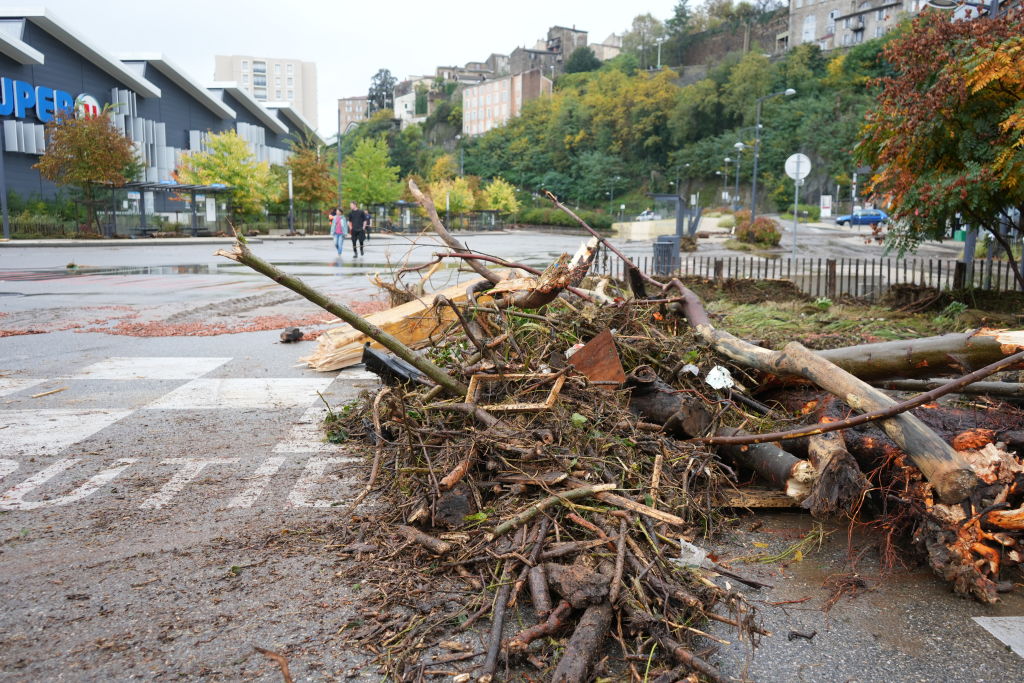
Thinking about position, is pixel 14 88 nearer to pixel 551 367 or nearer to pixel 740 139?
pixel 551 367

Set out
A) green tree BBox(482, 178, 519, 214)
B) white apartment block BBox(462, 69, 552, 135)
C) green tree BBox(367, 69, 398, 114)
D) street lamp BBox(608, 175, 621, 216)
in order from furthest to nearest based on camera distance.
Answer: green tree BBox(367, 69, 398, 114)
white apartment block BBox(462, 69, 552, 135)
street lamp BBox(608, 175, 621, 216)
green tree BBox(482, 178, 519, 214)

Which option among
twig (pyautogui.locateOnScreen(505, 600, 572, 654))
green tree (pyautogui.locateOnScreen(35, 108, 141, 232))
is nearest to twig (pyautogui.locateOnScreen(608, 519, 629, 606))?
twig (pyautogui.locateOnScreen(505, 600, 572, 654))

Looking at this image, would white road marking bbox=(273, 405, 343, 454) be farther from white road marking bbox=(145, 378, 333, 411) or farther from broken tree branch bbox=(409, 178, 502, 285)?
broken tree branch bbox=(409, 178, 502, 285)

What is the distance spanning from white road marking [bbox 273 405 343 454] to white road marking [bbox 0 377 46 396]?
280cm

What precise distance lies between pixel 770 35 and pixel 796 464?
138 meters

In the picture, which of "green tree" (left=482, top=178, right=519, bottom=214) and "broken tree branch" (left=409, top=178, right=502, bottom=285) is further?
"green tree" (left=482, top=178, right=519, bottom=214)

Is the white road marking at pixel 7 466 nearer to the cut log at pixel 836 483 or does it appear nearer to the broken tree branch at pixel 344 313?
the broken tree branch at pixel 344 313

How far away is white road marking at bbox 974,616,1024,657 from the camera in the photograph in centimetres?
283

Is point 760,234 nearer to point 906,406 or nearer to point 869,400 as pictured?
point 869,400

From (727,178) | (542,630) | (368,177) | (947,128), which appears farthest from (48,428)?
(727,178)

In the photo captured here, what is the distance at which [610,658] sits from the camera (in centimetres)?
264

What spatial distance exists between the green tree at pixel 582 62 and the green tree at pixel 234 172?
11378 centimetres

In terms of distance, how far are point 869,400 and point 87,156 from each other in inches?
1781

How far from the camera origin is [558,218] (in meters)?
83.5
